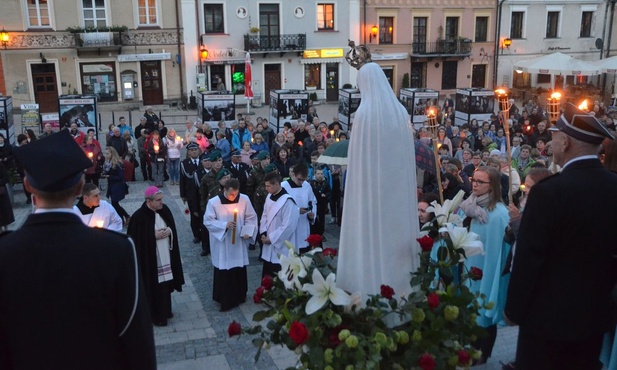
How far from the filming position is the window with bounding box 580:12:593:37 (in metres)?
39.1

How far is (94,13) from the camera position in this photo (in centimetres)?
3052

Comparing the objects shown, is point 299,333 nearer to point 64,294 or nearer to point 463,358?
point 463,358

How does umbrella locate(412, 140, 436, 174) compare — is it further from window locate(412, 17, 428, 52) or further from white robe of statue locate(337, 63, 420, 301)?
window locate(412, 17, 428, 52)

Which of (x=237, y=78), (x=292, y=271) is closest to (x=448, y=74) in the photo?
(x=237, y=78)

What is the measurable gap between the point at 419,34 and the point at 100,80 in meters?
20.2

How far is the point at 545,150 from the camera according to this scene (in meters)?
12.6

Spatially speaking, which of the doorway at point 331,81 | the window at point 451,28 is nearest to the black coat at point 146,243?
the doorway at point 331,81

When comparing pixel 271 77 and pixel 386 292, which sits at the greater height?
pixel 271 77

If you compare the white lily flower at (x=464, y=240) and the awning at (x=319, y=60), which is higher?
the awning at (x=319, y=60)

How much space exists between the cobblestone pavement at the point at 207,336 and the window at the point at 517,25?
33.4m

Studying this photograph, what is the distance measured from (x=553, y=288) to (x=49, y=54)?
32287 mm

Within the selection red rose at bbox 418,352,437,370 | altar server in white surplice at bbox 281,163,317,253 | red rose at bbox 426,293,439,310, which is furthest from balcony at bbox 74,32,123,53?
red rose at bbox 418,352,437,370

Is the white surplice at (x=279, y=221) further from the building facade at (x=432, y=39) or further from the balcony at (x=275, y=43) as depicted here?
the building facade at (x=432, y=39)

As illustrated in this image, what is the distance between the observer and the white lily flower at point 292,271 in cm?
336
